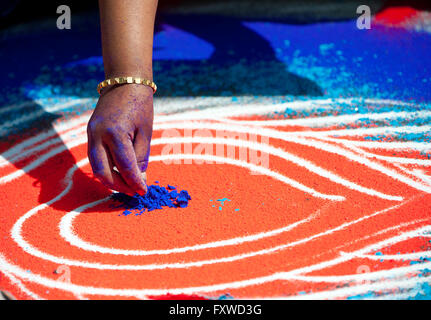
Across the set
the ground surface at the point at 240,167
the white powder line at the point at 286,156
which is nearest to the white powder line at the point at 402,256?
the ground surface at the point at 240,167

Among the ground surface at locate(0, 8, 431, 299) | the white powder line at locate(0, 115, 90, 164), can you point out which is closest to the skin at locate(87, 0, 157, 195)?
the ground surface at locate(0, 8, 431, 299)

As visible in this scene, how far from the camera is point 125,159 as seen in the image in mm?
1229

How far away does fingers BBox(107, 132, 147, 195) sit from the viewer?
1227 mm

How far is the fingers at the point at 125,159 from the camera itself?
1.23 meters

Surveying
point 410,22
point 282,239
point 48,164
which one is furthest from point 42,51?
point 410,22

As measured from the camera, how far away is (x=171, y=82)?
2.09m

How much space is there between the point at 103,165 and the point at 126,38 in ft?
1.32

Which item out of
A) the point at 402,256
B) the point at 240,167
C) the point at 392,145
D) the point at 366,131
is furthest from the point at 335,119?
the point at 402,256

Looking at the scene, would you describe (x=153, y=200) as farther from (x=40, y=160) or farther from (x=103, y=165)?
(x=40, y=160)

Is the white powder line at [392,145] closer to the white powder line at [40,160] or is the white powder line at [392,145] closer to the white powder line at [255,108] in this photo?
the white powder line at [255,108]

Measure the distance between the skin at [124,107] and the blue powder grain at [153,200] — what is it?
7cm

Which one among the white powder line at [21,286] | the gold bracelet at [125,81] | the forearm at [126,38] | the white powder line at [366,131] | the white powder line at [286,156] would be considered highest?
the forearm at [126,38]

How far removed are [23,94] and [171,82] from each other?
69 cm

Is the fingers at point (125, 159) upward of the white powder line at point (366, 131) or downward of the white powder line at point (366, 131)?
upward
